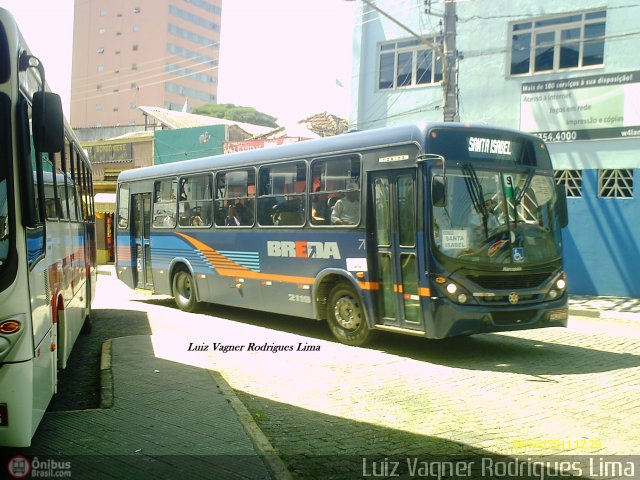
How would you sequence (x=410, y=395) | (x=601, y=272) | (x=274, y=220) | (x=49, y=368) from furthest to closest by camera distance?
(x=601, y=272) < (x=274, y=220) < (x=410, y=395) < (x=49, y=368)

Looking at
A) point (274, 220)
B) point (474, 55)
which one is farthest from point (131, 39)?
point (274, 220)

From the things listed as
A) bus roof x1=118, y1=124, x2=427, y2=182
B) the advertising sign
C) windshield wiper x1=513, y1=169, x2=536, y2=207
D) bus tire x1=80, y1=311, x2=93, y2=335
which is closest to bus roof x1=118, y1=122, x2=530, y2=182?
bus roof x1=118, y1=124, x2=427, y2=182

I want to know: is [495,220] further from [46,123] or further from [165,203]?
[165,203]

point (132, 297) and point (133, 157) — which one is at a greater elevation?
point (133, 157)

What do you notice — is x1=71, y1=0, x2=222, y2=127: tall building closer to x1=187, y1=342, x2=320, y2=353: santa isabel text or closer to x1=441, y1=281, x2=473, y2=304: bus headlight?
x1=187, y1=342, x2=320, y2=353: santa isabel text

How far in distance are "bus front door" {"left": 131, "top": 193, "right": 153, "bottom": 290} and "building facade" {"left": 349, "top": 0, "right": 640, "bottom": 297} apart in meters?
6.80

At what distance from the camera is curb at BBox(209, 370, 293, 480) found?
185 inches

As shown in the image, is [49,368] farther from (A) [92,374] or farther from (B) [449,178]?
(B) [449,178]

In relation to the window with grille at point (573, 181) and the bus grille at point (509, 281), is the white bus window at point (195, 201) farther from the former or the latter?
the window with grille at point (573, 181)

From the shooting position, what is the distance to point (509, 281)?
882 cm

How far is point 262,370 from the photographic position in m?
8.42

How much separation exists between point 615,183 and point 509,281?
966 centimetres

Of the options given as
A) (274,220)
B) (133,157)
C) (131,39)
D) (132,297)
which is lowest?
(132,297)

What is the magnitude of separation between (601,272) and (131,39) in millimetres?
86289
